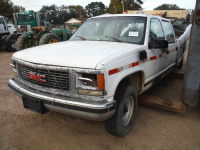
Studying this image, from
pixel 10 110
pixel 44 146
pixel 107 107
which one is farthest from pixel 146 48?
pixel 10 110

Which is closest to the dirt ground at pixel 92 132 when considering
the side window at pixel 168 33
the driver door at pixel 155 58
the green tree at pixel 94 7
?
the driver door at pixel 155 58

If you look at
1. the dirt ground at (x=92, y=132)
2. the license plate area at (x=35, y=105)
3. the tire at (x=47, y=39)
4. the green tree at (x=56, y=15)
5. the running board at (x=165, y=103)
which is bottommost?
the dirt ground at (x=92, y=132)

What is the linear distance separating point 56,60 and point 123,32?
150 cm

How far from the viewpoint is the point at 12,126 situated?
125 inches

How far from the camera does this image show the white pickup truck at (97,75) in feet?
7.28

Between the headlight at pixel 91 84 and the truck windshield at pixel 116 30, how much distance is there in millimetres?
1246

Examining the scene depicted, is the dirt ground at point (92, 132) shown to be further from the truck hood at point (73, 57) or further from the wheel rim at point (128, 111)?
the truck hood at point (73, 57)

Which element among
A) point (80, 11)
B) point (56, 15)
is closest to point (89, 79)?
point (56, 15)

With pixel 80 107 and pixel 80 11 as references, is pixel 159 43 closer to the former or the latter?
pixel 80 107

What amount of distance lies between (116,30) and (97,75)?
155cm

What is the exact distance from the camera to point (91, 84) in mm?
2277

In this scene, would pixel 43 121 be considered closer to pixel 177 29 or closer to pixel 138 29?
pixel 138 29

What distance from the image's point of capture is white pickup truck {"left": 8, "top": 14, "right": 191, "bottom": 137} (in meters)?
2.22

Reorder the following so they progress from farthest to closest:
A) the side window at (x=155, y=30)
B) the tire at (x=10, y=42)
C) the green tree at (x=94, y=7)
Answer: the green tree at (x=94, y=7) → the tire at (x=10, y=42) → the side window at (x=155, y=30)
